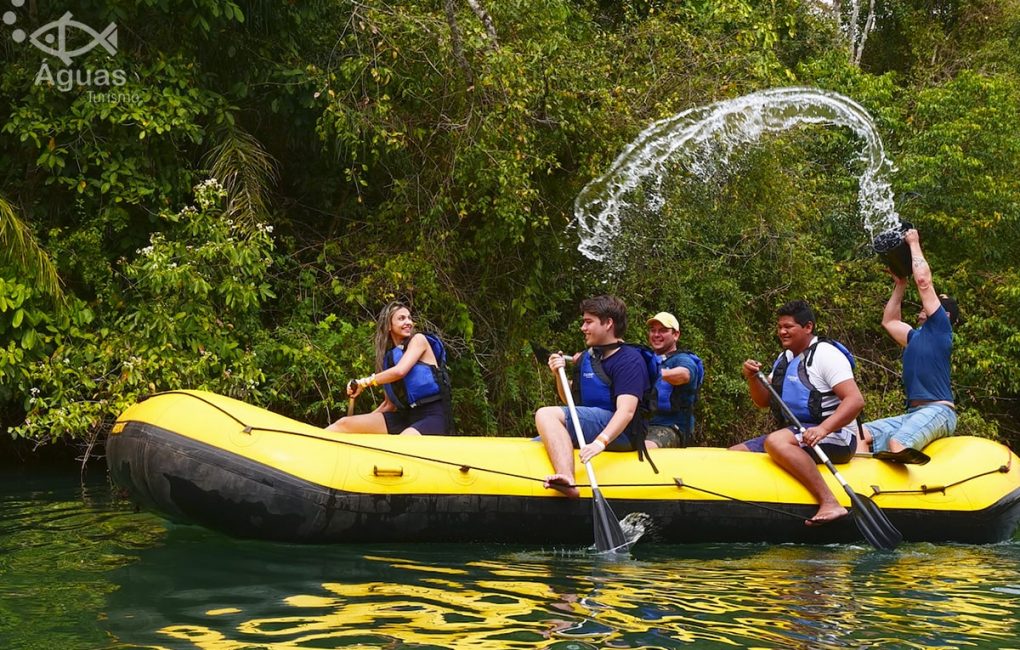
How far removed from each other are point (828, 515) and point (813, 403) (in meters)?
0.63

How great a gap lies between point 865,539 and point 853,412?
0.77 metres

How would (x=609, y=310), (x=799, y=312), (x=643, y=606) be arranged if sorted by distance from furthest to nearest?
(x=799, y=312), (x=609, y=310), (x=643, y=606)

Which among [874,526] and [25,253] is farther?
[25,253]

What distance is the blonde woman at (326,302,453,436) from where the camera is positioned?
273 inches

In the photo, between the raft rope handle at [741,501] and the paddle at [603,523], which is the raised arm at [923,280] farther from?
the paddle at [603,523]

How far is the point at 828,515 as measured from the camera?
658cm

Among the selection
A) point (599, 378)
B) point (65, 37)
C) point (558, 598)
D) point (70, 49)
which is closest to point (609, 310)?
point (599, 378)

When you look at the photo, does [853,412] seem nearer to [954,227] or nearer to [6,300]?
[6,300]

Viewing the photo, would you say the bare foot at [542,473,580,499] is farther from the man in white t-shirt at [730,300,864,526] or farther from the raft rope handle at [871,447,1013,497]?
the raft rope handle at [871,447,1013,497]

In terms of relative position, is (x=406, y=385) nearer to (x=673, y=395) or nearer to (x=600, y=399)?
(x=600, y=399)

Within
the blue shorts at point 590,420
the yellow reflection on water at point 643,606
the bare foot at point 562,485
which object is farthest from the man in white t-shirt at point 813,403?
the bare foot at point 562,485

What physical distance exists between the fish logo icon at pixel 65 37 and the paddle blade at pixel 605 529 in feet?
18.0

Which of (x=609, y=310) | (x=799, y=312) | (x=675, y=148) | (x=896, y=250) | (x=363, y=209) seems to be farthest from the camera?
(x=675, y=148)

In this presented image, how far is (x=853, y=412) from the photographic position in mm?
6496
